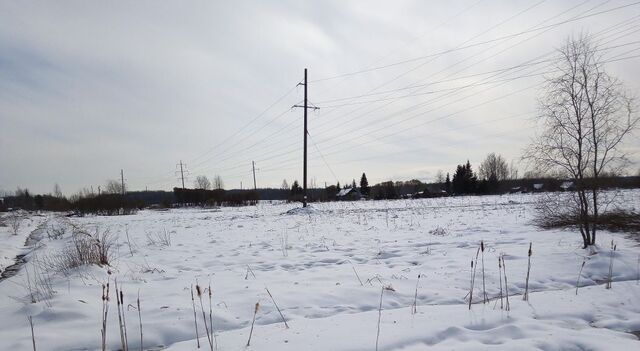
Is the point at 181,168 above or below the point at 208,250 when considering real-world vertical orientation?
above

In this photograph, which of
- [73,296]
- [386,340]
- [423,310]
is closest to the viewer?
[386,340]

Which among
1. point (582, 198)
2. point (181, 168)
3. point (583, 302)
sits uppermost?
point (181, 168)

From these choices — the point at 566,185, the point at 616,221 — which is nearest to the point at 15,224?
the point at 566,185

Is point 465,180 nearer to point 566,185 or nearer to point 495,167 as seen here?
point 495,167

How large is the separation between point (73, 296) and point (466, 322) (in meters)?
4.95

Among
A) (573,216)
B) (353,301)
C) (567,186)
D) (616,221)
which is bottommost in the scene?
(353,301)

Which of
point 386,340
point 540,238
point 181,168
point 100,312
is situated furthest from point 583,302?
point 181,168

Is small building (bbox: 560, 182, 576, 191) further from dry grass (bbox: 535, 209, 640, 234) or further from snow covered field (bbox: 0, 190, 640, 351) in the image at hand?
snow covered field (bbox: 0, 190, 640, 351)

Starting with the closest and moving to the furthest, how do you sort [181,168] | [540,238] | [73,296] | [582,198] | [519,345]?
[519,345]
[73,296]
[582,198]
[540,238]
[181,168]

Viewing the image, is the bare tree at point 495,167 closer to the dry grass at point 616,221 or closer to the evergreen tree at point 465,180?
the evergreen tree at point 465,180

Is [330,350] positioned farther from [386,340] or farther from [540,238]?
[540,238]

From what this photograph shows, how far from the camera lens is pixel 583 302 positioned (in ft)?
13.9

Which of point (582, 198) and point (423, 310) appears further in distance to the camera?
point (582, 198)

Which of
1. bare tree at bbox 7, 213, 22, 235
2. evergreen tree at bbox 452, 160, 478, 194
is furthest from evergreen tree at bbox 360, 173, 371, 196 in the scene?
bare tree at bbox 7, 213, 22, 235
